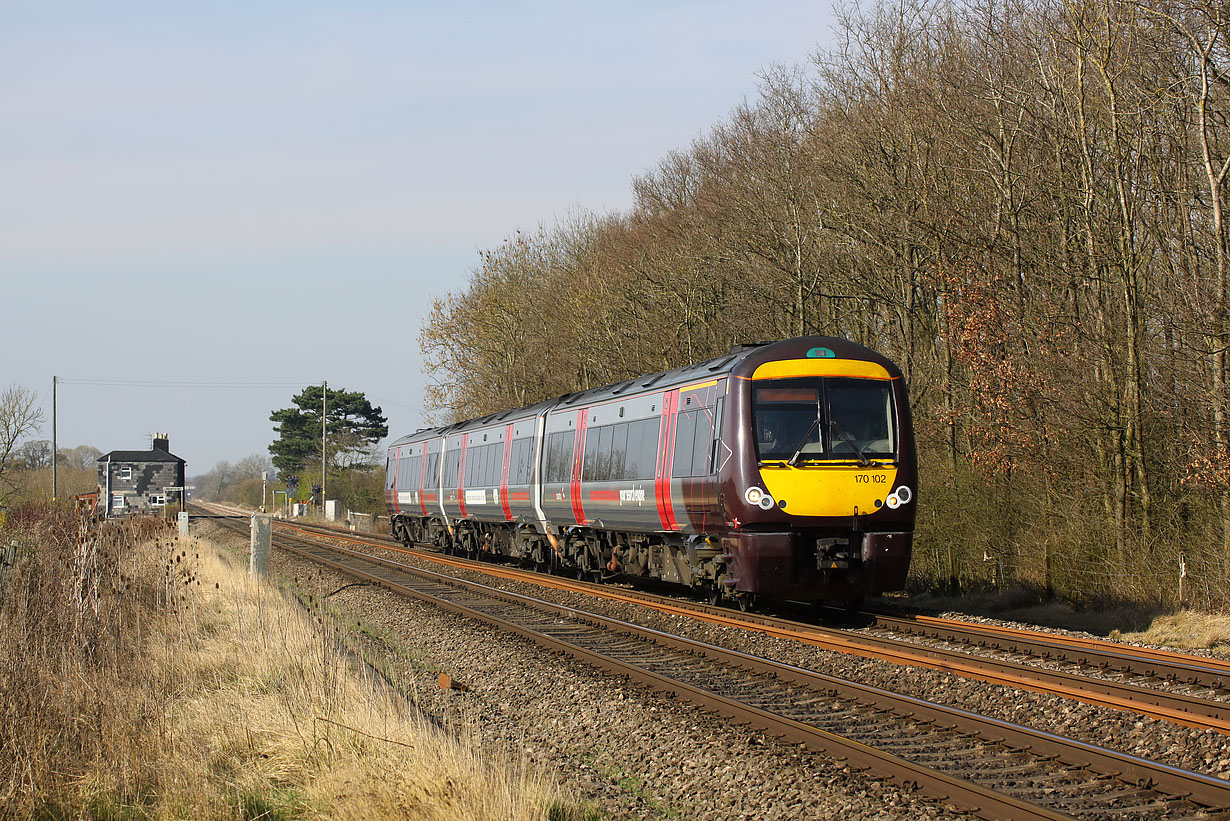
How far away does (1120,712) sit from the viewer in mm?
7902

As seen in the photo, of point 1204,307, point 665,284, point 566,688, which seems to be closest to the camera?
point 566,688

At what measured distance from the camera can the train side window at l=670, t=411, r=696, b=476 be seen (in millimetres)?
14508

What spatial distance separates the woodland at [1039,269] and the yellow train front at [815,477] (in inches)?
152

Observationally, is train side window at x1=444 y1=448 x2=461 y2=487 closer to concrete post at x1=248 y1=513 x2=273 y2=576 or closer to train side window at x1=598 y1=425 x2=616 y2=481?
concrete post at x1=248 y1=513 x2=273 y2=576

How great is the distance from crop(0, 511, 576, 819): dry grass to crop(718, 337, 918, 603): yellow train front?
15.4 feet

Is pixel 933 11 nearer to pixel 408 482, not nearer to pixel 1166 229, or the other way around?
pixel 1166 229

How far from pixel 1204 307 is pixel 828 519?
5503mm

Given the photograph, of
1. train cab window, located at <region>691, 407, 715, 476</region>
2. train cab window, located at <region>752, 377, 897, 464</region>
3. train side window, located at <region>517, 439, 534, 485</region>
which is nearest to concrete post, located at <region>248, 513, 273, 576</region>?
train side window, located at <region>517, 439, 534, 485</region>

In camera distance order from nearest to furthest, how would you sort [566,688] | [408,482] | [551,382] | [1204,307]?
[566,688]
[1204,307]
[408,482]
[551,382]

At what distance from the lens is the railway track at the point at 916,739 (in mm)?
5965

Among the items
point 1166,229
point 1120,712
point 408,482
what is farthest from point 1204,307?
point 408,482

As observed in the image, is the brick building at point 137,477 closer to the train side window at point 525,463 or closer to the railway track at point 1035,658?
the train side window at point 525,463

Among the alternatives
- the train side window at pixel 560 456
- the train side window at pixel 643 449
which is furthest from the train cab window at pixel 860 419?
the train side window at pixel 560 456

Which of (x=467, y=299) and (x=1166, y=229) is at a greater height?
(x=467, y=299)
